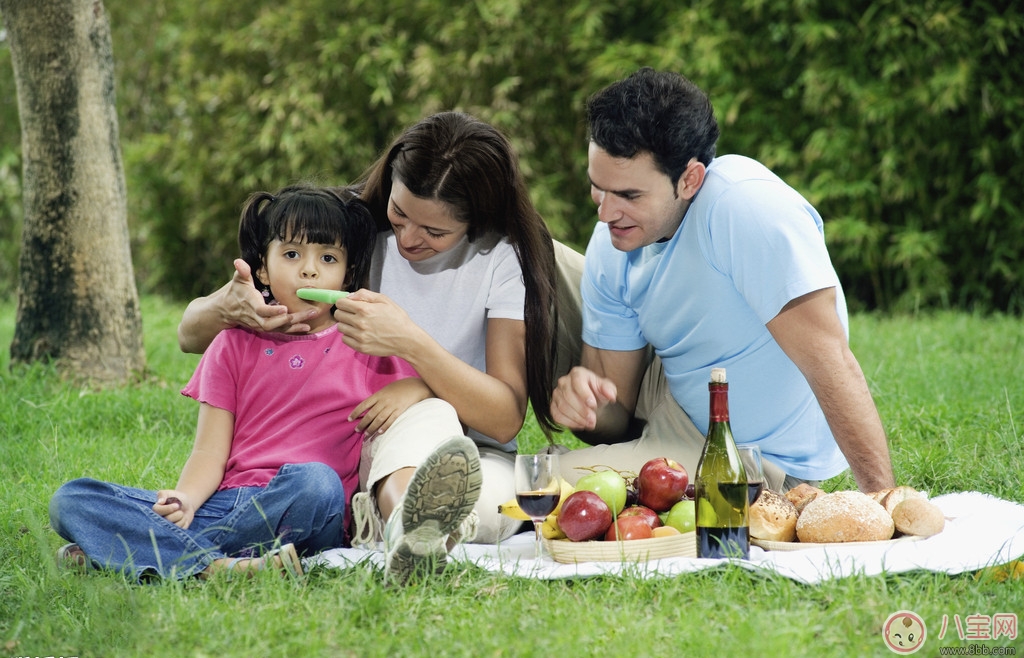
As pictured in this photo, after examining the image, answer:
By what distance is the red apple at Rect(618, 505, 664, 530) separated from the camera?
2.99 metres

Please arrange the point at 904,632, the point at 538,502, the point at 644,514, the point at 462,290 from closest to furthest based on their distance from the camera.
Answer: the point at 904,632, the point at 538,502, the point at 644,514, the point at 462,290

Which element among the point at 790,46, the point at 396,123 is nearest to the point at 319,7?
the point at 396,123

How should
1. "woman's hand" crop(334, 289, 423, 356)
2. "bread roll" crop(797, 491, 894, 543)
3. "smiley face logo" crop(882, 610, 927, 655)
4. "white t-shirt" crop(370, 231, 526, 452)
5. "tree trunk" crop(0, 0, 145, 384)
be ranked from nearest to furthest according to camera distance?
"smiley face logo" crop(882, 610, 927, 655) → "bread roll" crop(797, 491, 894, 543) → "woman's hand" crop(334, 289, 423, 356) → "white t-shirt" crop(370, 231, 526, 452) → "tree trunk" crop(0, 0, 145, 384)

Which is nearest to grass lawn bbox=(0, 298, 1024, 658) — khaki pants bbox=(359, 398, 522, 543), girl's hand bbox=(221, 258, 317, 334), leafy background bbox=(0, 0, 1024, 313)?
khaki pants bbox=(359, 398, 522, 543)

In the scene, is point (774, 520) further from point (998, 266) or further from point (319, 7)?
point (319, 7)

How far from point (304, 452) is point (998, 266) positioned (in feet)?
20.7

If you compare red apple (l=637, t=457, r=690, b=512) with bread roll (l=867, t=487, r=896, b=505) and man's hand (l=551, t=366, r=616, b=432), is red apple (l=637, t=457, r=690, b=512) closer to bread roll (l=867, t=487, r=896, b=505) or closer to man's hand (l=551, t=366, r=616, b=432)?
man's hand (l=551, t=366, r=616, b=432)

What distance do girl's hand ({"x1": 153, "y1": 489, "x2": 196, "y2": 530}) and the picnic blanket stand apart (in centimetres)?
38

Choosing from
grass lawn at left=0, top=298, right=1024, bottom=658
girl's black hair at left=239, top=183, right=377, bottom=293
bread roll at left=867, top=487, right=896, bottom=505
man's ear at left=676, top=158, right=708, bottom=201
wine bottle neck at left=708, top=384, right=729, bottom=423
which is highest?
man's ear at left=676, top=158, right=708, bottom=201

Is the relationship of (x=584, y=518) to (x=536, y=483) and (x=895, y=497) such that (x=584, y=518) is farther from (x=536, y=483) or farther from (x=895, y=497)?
(x=895, y=497)

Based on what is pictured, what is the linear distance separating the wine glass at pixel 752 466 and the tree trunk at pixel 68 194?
3.96 metres

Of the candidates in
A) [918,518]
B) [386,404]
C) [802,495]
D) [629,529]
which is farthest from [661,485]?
[386,404]

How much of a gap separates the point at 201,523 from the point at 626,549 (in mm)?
1239

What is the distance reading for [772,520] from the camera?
3014mm
